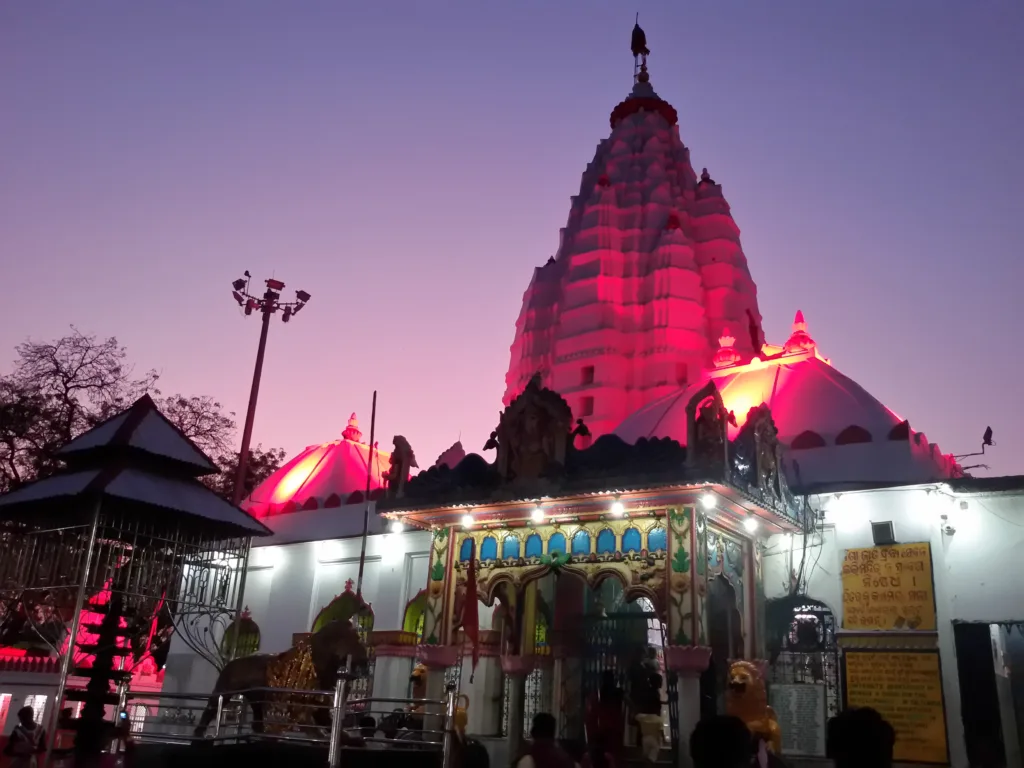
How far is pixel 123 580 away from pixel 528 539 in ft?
21.7

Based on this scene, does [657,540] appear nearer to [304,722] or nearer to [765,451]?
[765,451]

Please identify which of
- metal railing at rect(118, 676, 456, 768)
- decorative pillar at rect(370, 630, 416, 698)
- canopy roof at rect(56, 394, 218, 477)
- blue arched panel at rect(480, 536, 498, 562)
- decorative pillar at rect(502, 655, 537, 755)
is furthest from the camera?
decorative pillar at rect(370, 630, 416, 698)

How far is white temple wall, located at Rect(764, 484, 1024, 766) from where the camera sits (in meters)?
14.6

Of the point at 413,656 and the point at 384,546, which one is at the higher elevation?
the point at 384,546

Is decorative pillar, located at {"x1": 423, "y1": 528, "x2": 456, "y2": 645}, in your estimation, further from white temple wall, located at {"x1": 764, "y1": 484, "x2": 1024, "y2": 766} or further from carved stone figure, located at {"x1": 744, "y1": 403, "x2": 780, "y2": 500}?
white temple wall, located at {"x1": 764, "y1": 484, "x2": 1024, "y2": 766}

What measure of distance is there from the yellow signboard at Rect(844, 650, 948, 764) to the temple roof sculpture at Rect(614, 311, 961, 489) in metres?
3.19

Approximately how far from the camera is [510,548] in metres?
15.8

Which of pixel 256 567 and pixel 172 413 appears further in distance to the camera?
pixel 172 413

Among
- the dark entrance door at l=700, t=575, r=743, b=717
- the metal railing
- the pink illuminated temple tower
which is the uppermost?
the pink illuminated temple tower

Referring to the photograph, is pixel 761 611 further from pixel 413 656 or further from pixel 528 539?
pixel 413 656

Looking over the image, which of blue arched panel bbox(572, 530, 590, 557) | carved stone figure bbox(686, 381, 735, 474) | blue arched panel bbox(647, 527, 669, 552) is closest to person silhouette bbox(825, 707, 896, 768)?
carved stone figure bbox(686, 381, 735, 474)

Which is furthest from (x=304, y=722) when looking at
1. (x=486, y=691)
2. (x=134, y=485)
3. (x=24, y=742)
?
(x=486, y=691)

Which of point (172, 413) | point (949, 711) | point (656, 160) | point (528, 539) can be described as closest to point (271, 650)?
point (528, 539)

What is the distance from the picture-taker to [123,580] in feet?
41.4
